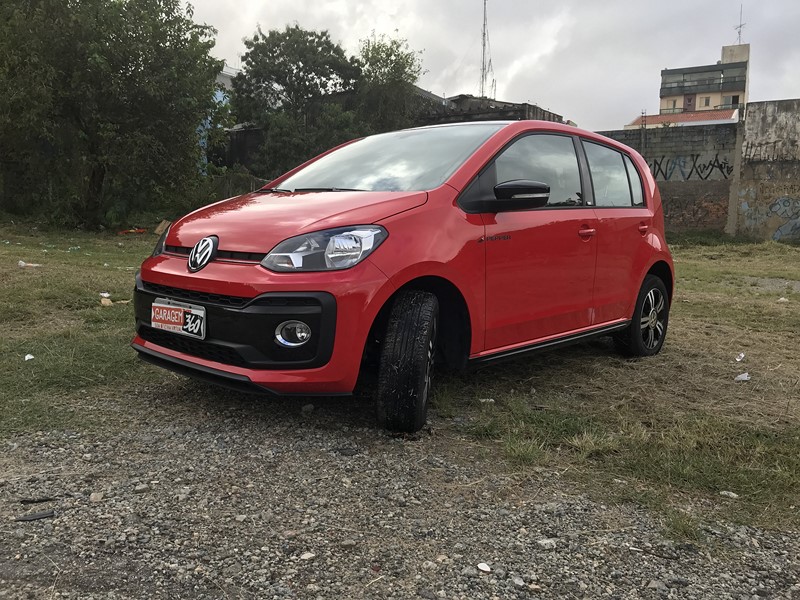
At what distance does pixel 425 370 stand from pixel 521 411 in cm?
75

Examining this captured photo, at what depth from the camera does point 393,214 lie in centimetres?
291

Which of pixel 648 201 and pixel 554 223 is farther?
pixel 648 201

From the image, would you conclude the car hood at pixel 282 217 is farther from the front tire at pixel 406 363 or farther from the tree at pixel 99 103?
the tree at pixel 99 103

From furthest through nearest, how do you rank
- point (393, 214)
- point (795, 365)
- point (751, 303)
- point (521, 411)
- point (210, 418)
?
point (751, 303), point (795, 365), point (521, 411), point (210, 418), point (393, 214)

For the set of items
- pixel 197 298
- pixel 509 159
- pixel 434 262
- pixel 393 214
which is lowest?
pixel 197 298

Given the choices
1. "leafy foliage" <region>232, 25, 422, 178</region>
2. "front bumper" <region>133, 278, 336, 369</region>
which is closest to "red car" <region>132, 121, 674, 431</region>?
"front bumper" <region>133, 278, 336, 369</region>

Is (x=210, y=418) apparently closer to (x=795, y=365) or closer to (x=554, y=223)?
(x=554, y=223)

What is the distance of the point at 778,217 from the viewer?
731 inches

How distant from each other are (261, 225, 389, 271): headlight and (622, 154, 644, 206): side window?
2588 millimetres

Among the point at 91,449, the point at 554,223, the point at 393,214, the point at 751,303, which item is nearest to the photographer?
the point at 91,449

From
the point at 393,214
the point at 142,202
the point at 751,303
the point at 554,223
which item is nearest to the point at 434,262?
the point at 393,214

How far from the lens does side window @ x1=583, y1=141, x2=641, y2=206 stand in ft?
13.8

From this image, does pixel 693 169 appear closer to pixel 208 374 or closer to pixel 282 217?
pixel 282 217

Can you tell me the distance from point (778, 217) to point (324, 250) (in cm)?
1952
